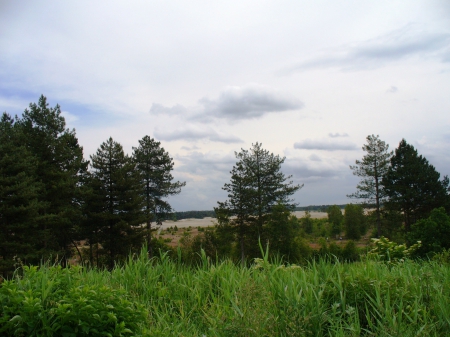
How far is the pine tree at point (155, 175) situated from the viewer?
35094mm

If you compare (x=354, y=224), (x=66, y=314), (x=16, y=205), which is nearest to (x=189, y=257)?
(x=16, y=205)

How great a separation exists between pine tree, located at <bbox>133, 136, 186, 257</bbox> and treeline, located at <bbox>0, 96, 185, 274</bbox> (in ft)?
0.35

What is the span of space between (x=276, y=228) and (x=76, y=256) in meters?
19.7

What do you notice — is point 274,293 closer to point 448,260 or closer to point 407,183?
point 448,260

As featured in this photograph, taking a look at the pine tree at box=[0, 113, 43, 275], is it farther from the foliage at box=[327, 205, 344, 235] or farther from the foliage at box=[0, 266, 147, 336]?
the foliage at box=[327, 205, 344, 235]

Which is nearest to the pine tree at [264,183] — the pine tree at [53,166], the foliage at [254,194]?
the foliage at [254,194]

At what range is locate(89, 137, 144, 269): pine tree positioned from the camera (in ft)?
95.8

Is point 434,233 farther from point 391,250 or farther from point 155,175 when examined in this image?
point 155,175

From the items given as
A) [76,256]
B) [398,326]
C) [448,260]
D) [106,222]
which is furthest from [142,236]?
[398,326]

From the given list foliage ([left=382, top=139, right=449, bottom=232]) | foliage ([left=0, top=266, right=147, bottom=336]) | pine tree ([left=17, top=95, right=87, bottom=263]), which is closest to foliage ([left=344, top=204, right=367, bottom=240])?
foliage ([left=382, top=139, right=449, bottom=232])

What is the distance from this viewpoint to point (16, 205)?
2222 cm

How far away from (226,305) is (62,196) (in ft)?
86.2

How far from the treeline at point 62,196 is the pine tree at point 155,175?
11 cm

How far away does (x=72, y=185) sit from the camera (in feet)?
88.0
